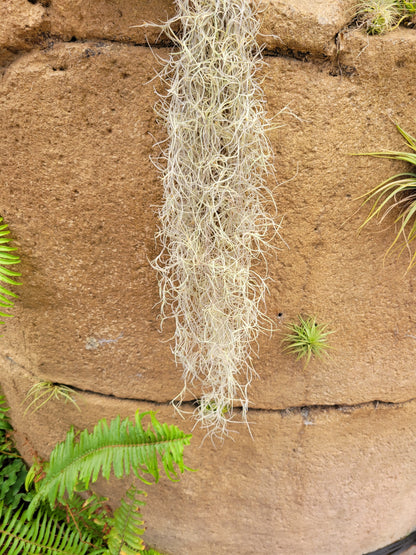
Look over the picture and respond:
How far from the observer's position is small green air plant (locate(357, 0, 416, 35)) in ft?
3.17

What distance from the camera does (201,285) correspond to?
1.07 meters

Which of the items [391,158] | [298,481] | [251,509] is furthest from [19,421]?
[391,158]

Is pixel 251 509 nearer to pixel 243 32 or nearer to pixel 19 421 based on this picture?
pixel 19 421

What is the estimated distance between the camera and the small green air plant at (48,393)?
4.65 feet

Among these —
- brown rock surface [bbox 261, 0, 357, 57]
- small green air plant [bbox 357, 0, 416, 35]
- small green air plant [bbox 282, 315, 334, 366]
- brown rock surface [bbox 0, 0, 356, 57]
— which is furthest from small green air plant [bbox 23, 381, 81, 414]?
small green air plant [bbox 357, 0, 416, 35]

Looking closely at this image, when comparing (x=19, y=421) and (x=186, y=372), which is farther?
(x=19, y=421)

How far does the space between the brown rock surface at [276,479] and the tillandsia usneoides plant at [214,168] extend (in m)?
0.56

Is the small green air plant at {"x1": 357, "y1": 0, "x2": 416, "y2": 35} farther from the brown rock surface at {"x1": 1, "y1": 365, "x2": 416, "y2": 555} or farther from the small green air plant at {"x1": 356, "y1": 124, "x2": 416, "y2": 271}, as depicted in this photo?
the brown rock surface at {"x1": 1, "y1": 365, "x2": 416, "y2": 555}

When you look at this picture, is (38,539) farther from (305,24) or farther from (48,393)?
(305,24)

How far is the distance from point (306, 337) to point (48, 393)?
1.11 meters

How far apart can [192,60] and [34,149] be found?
0.54m

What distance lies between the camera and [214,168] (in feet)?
3.15

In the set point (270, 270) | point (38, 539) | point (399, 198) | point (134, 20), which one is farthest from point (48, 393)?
point (399, 198)

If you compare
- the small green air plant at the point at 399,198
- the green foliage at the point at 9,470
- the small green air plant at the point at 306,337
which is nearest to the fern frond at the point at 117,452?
the green foliage at the point at 9,470
